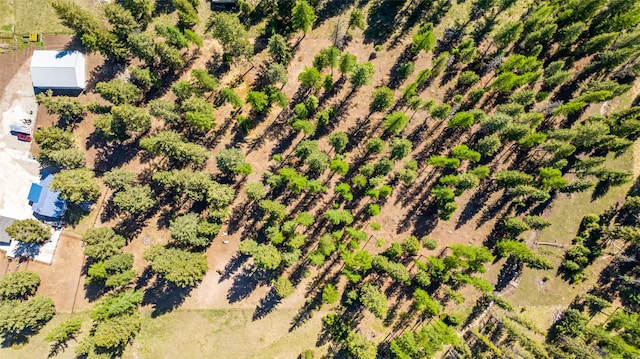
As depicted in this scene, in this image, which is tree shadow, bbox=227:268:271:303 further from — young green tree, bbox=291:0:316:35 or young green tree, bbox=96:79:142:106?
young green tree, bbox=291:0:316:35

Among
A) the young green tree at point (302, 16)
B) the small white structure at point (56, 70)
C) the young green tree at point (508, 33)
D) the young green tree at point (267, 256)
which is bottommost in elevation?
the young green tree at point (267, 256)

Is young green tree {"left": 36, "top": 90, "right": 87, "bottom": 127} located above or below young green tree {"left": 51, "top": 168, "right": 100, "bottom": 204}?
above

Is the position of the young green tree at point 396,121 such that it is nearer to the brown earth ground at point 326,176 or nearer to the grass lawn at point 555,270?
the brown earth ground at point 326,176

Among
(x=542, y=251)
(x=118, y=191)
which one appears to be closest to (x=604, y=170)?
(x=542, y=251)

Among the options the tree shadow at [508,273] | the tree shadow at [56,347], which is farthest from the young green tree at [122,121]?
the tree shadow at [508,273]

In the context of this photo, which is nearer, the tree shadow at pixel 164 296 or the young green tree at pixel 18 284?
the young green tree at pixel 18 284

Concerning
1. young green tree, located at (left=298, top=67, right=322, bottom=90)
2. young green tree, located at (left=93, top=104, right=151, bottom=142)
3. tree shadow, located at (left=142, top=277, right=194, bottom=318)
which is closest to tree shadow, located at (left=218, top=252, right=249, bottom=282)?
tree shadow, located at (left=142, top=277, right=194, bottom=318)

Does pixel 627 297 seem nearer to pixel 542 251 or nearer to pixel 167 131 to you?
pixel 542 251
